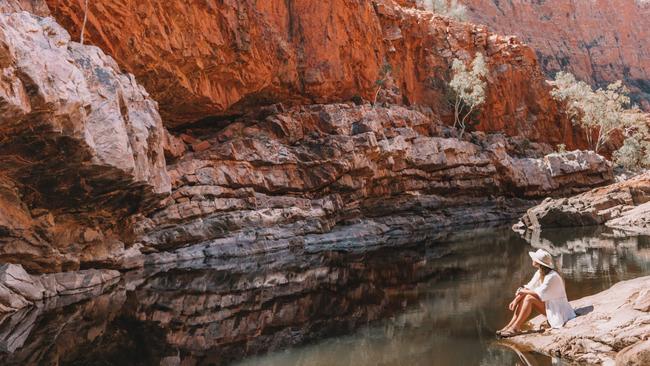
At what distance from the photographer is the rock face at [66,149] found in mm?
11852

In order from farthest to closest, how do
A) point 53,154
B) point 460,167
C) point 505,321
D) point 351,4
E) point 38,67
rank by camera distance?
point 460,167 < point 351,4 < point 53,154 < point 38,67 < point 505,321

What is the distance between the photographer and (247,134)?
32.0 m

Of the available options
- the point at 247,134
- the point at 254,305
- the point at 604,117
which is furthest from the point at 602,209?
the point at 254,305

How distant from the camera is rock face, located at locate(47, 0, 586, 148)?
2336cm

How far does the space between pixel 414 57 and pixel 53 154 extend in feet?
143

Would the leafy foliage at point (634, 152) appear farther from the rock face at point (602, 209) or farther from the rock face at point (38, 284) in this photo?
the rock face at point (38, 284)

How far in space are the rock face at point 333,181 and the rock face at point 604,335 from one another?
20.1 meters

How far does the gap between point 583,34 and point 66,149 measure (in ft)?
344

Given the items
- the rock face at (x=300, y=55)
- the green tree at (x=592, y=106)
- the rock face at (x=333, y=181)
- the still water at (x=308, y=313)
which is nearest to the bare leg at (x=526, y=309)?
the still water at (x=308, y=313)

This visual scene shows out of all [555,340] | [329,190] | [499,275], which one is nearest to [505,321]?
[555,340]

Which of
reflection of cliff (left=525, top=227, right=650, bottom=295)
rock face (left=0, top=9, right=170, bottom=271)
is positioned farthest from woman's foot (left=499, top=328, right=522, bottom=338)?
rock face (left=0, top=9, right=170, bottom=271)

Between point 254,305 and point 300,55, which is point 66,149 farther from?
point 300,55

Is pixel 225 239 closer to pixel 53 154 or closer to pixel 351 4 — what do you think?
pixel 53 154

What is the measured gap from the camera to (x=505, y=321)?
10242 millimetres
